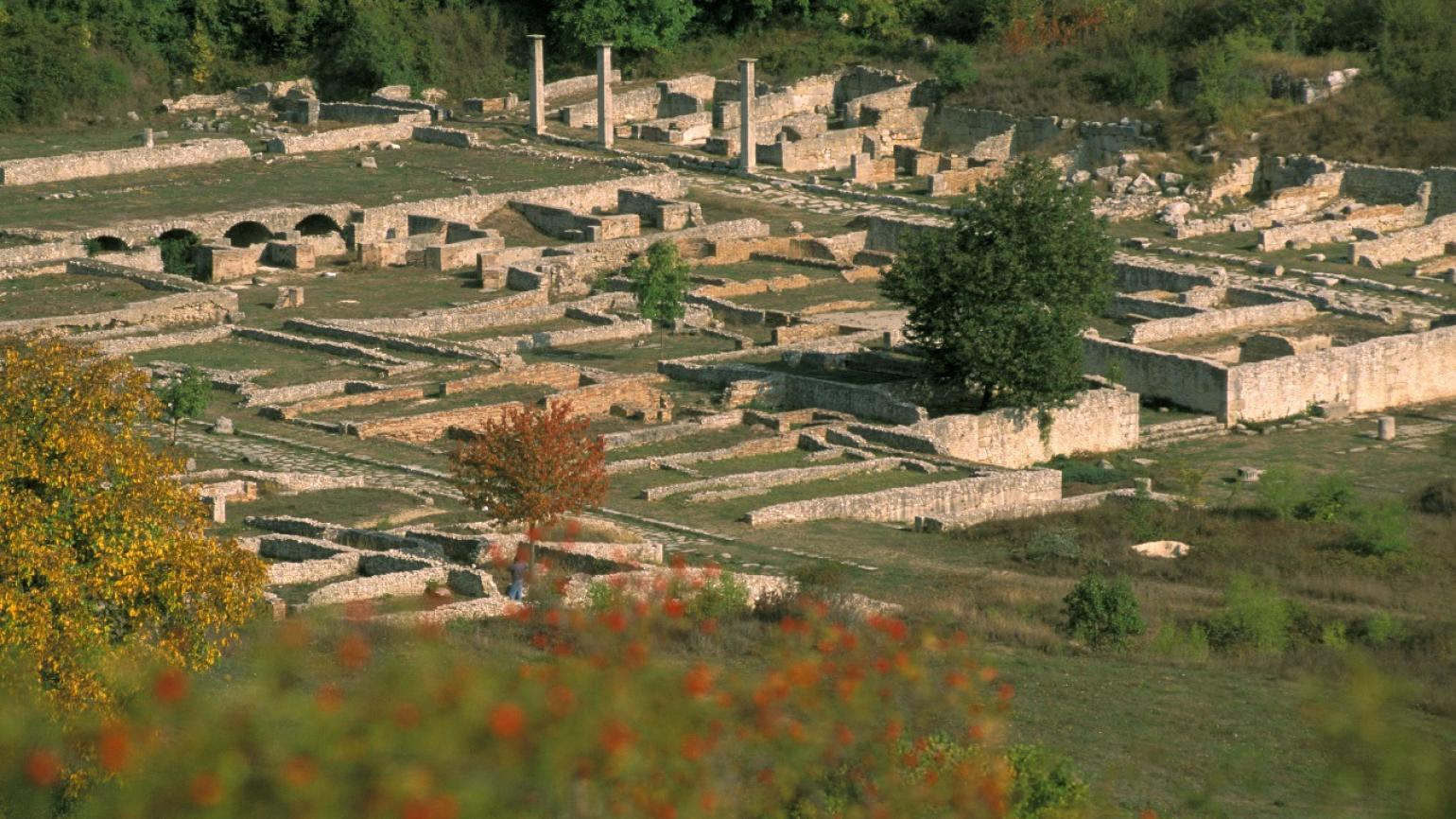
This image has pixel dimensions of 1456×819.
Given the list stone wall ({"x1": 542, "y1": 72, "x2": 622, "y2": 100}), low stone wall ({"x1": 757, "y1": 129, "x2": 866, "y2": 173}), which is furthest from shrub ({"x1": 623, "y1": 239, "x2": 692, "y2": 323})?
stone wall ({"x1": 542, "y1": 72, "x2": 622, "y2": 100})

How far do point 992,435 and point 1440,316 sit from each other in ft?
38.6

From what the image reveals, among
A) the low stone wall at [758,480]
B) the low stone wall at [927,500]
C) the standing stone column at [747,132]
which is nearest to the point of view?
the low stone wall at [927,500]

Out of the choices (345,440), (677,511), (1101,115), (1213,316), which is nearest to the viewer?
(677,511)

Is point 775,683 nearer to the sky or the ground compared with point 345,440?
nearer to the sky

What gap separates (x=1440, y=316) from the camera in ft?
147

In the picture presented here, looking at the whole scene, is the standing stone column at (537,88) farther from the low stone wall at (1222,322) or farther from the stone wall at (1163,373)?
the stone wall at (1163,373)

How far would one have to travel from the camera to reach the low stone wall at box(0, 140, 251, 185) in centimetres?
5634

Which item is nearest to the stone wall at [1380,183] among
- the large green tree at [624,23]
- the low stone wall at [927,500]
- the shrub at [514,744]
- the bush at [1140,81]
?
the bush at [1140,81]

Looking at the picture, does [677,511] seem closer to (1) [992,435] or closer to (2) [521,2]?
(1) [992,435]

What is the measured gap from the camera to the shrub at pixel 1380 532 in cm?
3044

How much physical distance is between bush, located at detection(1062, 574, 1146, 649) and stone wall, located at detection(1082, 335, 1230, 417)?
14333 mm

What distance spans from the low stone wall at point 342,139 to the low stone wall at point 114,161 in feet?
3.36

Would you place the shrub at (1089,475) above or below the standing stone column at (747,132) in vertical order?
below

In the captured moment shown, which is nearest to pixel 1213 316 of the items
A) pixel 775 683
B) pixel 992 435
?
pixel 992 435
